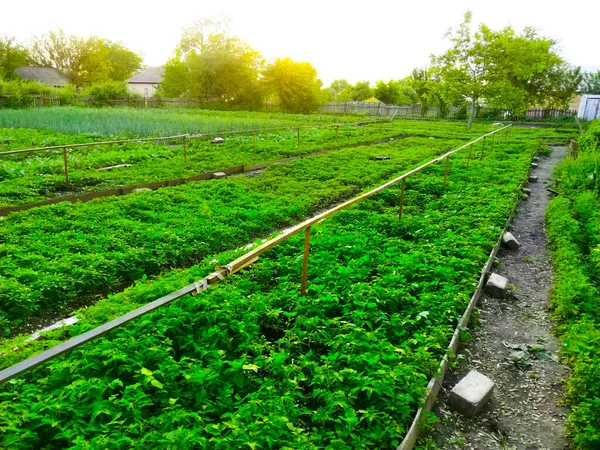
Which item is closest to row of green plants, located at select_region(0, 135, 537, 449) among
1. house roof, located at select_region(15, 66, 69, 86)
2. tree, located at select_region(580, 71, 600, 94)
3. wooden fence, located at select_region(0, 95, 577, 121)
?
wooden fence, located at select_region(0, 95, 577, 121)

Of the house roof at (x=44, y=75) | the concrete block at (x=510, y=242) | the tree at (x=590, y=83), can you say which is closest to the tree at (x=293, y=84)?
the tree at (x=590, y=83)

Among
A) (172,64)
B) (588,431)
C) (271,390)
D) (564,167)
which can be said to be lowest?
(588,431)

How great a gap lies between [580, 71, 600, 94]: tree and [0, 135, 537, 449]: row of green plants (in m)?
49.2

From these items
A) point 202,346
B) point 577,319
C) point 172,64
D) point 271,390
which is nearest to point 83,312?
point 202,346

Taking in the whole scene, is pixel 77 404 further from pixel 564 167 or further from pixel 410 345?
pixel 564 167

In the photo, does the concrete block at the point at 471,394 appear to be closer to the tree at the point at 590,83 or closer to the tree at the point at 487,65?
the tree at the point at 487,65

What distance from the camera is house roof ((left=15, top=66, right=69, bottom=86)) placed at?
186ft

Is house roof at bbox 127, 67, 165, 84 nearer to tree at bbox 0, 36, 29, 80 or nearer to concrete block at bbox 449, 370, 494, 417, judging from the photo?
tree at bbox 0, 36, 29, 80

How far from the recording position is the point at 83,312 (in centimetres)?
444

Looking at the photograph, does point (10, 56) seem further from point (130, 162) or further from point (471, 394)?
point (471, 394)

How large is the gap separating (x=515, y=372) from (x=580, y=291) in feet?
6.23

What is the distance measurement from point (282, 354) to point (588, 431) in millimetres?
2489

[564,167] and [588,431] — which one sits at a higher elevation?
[564,167]

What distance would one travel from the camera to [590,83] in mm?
44844
